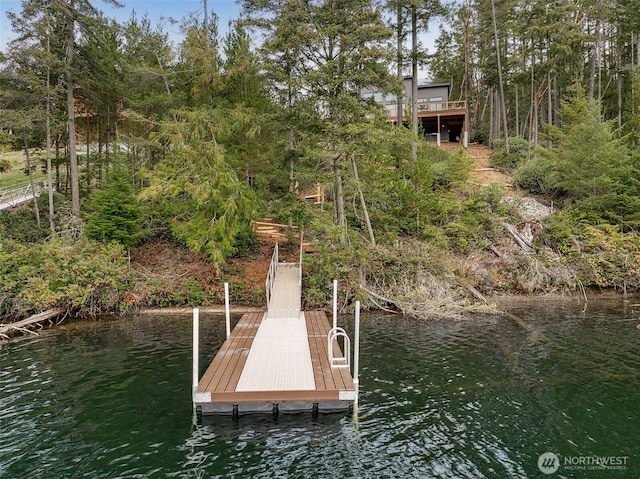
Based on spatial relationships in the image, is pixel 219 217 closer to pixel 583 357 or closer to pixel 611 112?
pixel 583 357

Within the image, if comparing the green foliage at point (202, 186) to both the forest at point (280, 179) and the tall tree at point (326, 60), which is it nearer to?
the forest at point (280, 179)

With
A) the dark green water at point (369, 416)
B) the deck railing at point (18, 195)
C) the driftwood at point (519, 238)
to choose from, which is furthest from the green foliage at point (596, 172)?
the deck railing at point (18, 195)

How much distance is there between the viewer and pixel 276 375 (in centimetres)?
886

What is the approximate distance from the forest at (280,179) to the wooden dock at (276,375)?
5626 millimetres

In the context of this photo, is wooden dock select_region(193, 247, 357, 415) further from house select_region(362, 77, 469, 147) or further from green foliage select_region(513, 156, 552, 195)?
house select_region(362, 77, 469, 147)

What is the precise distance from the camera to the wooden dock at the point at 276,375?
7.98 metres

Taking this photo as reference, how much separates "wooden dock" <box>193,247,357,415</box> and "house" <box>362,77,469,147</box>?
74.3 feet

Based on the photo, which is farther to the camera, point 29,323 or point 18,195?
point 18,195

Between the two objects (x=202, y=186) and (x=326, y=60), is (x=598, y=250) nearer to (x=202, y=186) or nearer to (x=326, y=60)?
(x=326, y=60)

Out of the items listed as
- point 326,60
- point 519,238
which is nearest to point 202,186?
point 326,60

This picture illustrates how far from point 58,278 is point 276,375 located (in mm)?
11579

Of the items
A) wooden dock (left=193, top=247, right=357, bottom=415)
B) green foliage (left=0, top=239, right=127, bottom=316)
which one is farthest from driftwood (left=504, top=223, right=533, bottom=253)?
green foliage (left=0, top=239, right=127, bottom=316)

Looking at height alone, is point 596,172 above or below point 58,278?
above

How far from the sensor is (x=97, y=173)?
2619 centimetres
